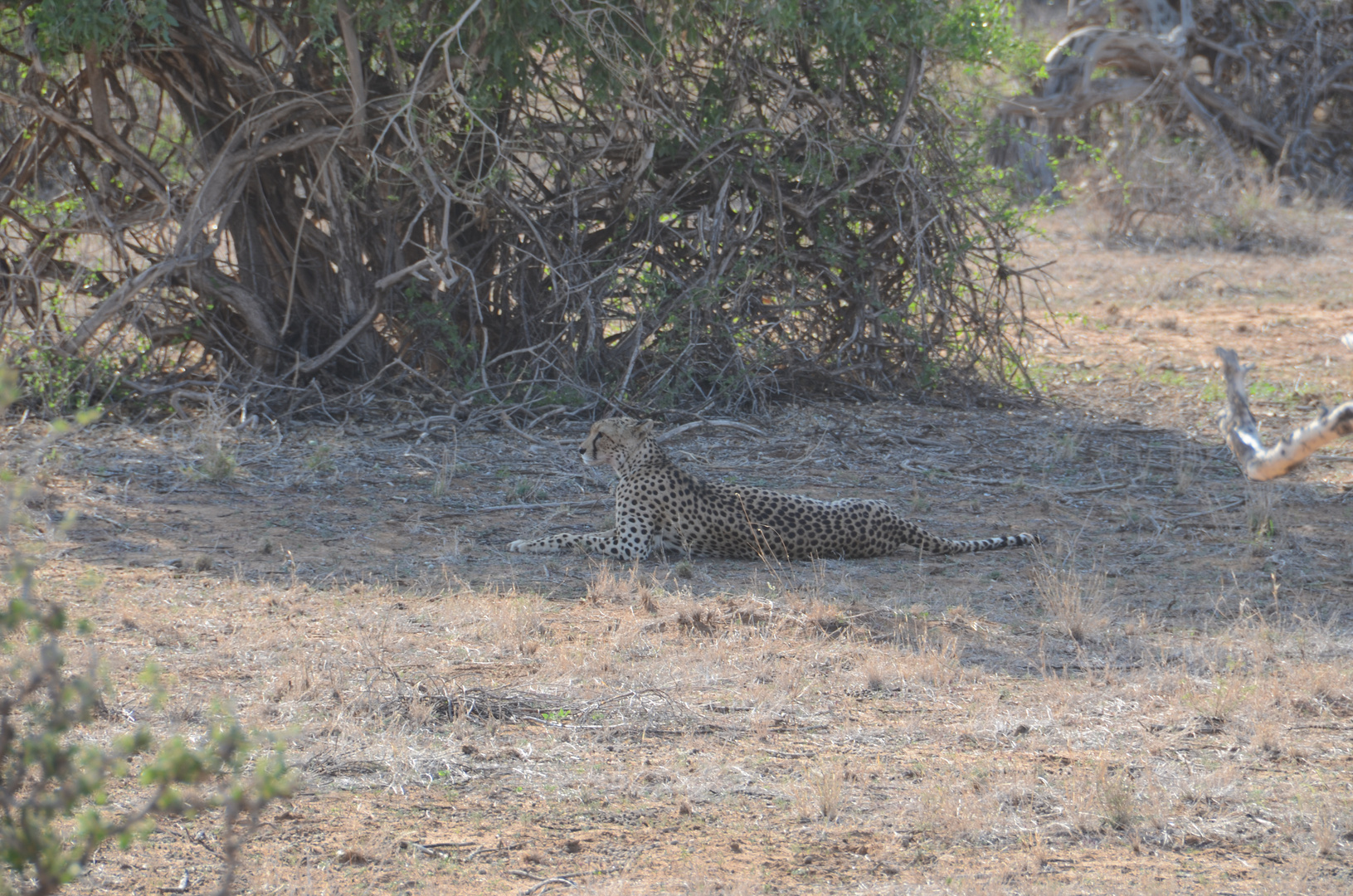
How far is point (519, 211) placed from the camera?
9.11 meters

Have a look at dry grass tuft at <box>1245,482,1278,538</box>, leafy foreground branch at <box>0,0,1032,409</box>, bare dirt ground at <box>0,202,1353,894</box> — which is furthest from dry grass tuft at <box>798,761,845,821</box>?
leafy foreground branch at <box>0,0,1032,409</box>

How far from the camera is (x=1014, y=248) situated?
10094 mm

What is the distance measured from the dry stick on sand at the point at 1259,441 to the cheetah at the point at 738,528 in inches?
98.4

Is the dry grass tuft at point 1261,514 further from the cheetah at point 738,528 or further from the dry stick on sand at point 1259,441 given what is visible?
the dry stick on sand at point 1259,441

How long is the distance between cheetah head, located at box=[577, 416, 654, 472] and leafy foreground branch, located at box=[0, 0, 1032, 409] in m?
2.06

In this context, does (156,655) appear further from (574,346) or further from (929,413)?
(929,413)

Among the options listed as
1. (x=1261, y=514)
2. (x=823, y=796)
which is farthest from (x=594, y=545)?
(x=1261, y=514)

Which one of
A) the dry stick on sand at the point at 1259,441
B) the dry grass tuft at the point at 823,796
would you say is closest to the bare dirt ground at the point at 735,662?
the dry grass tuft at the point at 823,796

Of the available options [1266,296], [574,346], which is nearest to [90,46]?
[574,346]

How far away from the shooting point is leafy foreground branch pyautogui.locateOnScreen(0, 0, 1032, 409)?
345 inches

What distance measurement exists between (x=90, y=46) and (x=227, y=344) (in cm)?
202

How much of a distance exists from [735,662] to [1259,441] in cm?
203

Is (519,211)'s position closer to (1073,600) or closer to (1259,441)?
(1073,600)

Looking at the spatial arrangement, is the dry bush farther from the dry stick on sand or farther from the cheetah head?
the dry stick on sand
